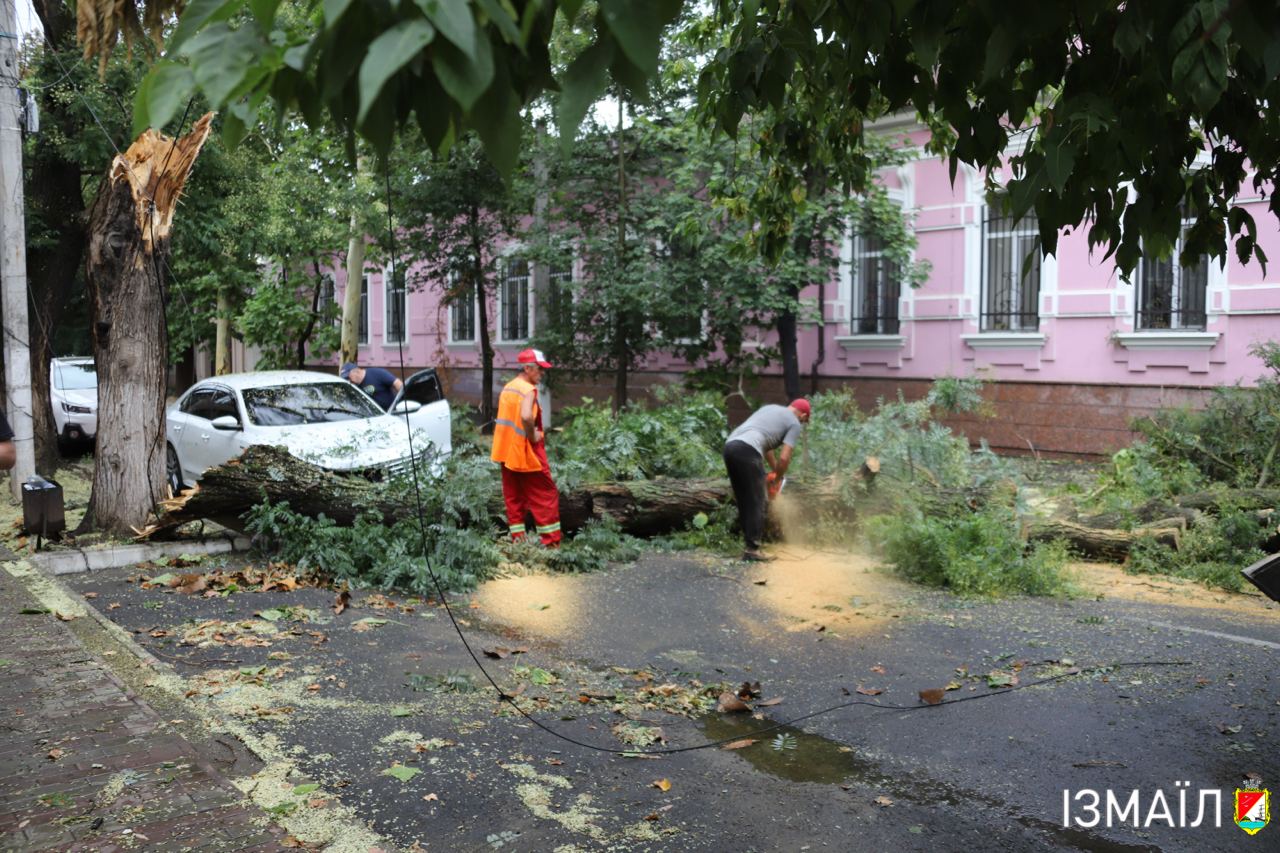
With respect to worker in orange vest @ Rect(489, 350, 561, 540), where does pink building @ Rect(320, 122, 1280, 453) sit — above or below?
above

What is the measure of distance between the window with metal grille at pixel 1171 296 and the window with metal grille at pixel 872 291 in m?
3.96

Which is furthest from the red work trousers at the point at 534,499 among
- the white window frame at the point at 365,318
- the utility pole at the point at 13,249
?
the white window frame at the point at 365,318

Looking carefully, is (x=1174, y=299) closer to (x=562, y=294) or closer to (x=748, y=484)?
(x=748, y=484)

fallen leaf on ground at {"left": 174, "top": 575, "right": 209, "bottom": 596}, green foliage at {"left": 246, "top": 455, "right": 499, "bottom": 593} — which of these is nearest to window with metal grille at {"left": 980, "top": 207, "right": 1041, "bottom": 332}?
green foliage at {"left": 246, "top": 455, "right": 499, "bottom": 593}

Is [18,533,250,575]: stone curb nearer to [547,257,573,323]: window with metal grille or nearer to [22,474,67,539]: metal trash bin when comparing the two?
[22,474,67,539]: metal trash bin

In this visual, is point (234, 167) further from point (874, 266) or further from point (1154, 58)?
point (1154, 58)

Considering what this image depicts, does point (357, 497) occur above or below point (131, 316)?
below

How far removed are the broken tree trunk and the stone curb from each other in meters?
0.69

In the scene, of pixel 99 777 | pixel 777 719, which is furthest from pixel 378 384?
pixel 99 777

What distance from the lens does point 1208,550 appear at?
29.2ft

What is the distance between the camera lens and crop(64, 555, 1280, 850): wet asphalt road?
4273 millimetres

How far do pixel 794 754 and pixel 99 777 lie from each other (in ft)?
9.54

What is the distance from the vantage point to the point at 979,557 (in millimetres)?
8461

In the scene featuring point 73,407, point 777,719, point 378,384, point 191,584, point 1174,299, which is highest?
point 1174,299
